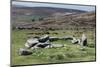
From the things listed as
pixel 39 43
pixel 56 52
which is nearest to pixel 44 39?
pixel 39 43

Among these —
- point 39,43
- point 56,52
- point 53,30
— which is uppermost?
point 53,30

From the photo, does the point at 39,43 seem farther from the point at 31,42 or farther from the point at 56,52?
the point at 56,52

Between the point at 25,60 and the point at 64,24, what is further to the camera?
the point at 64,24

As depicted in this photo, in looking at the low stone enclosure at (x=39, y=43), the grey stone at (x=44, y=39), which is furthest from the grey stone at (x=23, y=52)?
the grey stone at (x=44, y=39)

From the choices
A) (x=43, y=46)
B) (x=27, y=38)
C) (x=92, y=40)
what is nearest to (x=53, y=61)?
(x=43, y=46)

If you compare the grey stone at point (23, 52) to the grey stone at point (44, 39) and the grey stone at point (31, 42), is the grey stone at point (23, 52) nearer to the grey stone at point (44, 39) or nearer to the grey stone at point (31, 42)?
the grey stone at point (31, 42)

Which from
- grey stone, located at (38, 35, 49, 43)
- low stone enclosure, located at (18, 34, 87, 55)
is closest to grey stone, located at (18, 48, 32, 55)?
low stone enclosure, located at (18, 34, 87, 55)

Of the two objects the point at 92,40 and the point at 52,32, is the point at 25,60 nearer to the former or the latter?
the point at 52,32

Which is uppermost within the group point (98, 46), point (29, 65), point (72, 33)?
point (72, 33)
